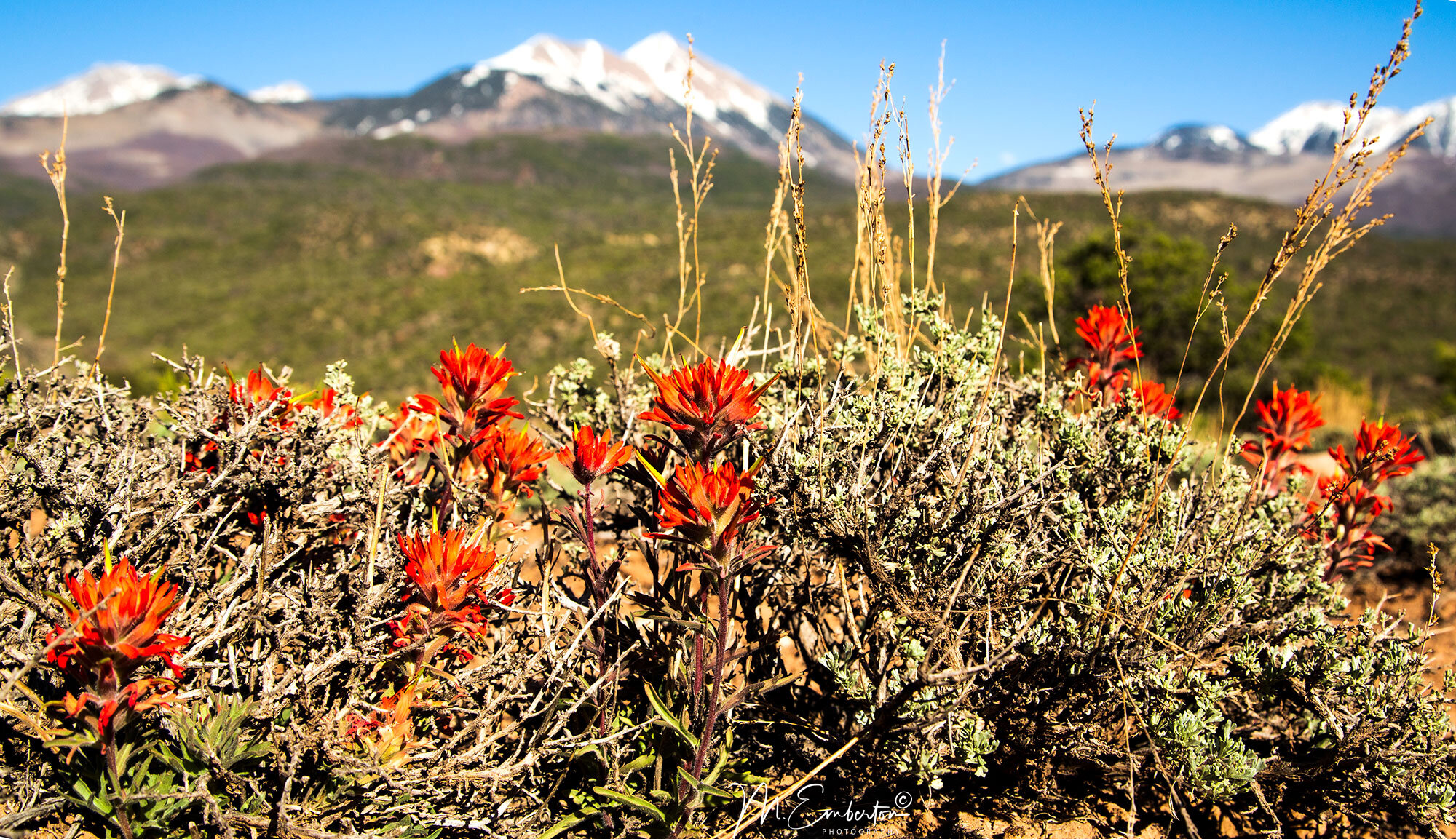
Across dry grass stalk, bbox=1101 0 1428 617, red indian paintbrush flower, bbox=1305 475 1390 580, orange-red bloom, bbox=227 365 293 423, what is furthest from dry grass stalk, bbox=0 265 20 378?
red indian paintbrush flower, bbox=1305 475 1390 580

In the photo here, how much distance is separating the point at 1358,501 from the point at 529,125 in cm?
12914

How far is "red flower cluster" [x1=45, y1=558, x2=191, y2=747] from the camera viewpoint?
0.97 meters

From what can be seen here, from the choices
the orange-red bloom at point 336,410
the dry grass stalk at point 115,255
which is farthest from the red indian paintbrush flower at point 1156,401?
the dry grass stalk at point 115,255

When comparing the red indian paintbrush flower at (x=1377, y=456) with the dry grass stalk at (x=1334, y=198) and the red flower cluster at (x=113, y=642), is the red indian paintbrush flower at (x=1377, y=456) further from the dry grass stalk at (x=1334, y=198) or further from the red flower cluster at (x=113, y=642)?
the red flower cluster at (x=113, y=642)

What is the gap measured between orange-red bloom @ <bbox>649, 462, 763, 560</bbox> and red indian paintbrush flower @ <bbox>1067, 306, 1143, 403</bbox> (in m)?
1.04

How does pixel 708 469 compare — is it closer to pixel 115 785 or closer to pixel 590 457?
pixel 590 457

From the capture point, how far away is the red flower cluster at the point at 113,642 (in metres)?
0.97

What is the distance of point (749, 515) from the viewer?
118cm

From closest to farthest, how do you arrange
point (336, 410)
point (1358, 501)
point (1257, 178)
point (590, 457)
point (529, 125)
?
point (590, 457) < point (336, 410) < point (1358, 501) < point (1257, 178) < point (529, 125)

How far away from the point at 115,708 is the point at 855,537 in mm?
1157

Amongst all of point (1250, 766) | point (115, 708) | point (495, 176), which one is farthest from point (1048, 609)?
point (495, 176)

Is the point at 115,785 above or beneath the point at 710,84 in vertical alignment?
beneath
